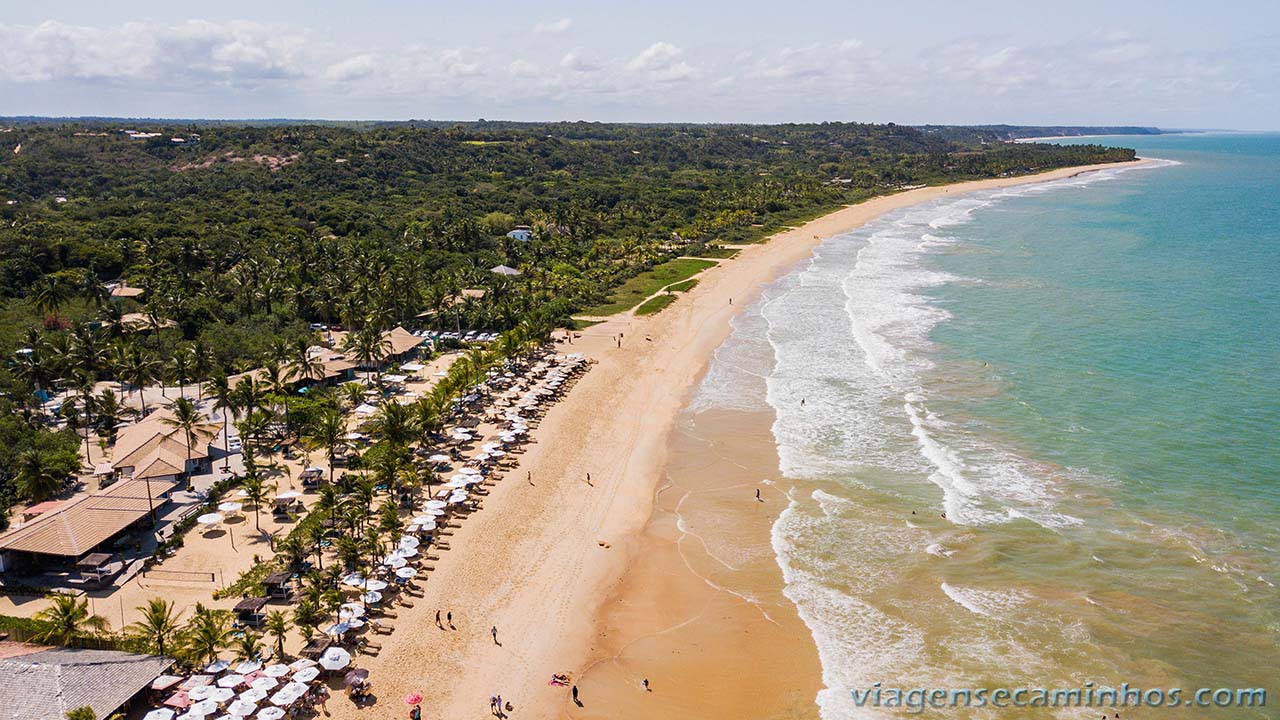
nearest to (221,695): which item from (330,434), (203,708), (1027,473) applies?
Answer: (203,708)

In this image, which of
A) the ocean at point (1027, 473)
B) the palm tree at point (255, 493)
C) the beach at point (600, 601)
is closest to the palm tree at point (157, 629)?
the beach at point (600, 601)

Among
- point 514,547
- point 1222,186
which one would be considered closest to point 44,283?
point 514,547

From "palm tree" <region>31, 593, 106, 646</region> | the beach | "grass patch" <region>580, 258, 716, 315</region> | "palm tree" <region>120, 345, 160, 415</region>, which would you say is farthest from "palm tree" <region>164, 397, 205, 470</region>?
"grass patch" <region>580, 258, 716, 315</region>

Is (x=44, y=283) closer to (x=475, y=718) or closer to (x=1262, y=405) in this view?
(x=475, y=718)

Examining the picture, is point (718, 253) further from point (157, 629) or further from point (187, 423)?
point (157, 629)

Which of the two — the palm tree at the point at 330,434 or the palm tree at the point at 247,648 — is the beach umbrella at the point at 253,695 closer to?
the palm tree at the point at 247,648

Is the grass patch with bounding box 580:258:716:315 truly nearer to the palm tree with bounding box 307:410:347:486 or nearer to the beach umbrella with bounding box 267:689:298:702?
the palm tree with bounding box 307:410:347:486
